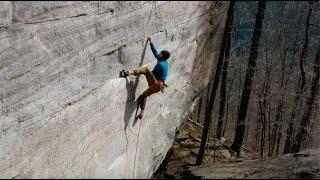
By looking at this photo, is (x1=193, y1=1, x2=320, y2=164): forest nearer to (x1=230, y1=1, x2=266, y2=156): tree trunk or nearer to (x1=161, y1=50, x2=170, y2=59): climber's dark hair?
(x1=230, y1=1, x2=266, y2=156): tree trunk

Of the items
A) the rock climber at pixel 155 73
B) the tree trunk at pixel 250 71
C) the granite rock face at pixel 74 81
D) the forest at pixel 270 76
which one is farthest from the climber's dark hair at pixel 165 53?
the tree trunk at pixel 250 71

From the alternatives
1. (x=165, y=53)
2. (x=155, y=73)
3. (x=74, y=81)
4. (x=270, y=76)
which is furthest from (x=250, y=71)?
(x=74, y=81)

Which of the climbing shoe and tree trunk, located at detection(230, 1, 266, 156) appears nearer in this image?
the climbing shoe

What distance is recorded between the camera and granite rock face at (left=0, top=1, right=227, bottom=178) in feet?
32.6

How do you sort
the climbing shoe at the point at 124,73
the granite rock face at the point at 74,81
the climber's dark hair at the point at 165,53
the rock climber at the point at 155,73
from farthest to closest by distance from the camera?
1. the climbing shoe at the point at 124,73
2. the rock climber at the point at 155,73
3. the climber's dark hair at the point at 165,53
4. the granite rock face at the point at 74,81

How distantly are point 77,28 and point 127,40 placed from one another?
5.09 ft

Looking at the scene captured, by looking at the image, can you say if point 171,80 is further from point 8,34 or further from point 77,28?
point 8,34

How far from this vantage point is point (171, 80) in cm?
1418

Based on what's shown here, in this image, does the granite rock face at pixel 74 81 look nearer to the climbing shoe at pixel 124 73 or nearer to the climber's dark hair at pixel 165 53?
the climbing shoe at pixel 124 73

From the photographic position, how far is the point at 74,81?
10.6 meters

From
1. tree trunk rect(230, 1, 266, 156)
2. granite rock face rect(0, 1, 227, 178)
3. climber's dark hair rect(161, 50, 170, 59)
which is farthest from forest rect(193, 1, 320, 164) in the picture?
climber's dark hair rect(161, 50, 170, 59)

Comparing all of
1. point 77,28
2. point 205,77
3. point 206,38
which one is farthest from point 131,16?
point 205,77

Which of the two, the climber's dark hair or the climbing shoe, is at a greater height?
the climber's dark hair

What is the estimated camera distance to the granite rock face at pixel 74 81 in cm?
992
